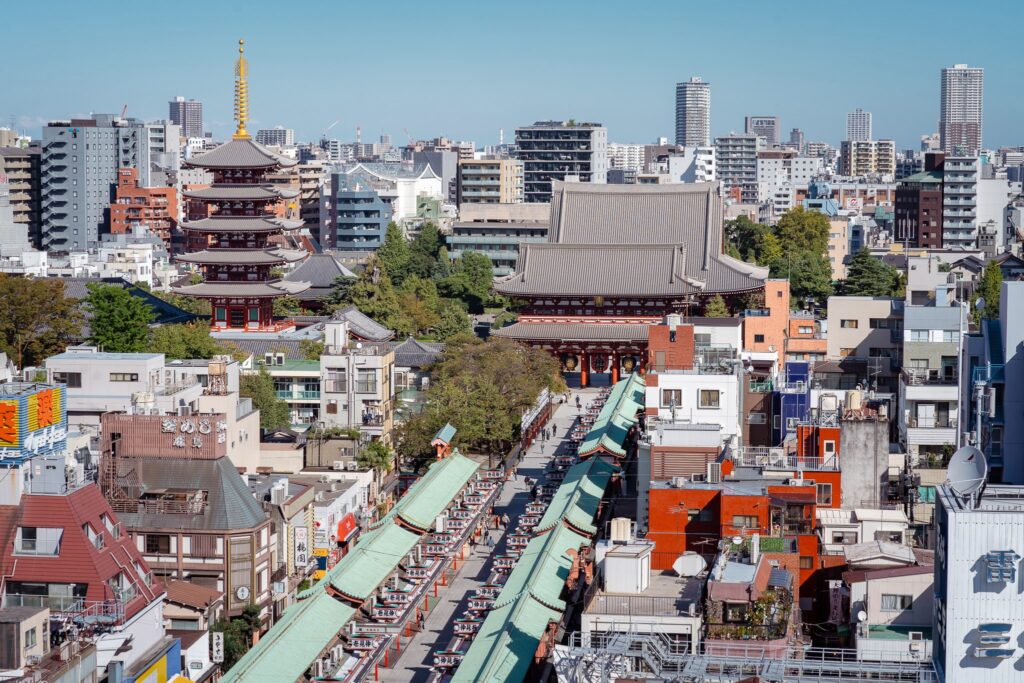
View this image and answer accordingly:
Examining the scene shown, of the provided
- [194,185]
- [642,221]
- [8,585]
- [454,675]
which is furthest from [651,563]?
[194,185]

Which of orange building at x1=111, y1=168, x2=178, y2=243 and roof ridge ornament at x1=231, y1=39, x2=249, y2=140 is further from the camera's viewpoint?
orange building at x1=111, y1=168, x2=178, y2=243

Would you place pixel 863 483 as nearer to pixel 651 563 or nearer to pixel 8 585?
pixel 651 563

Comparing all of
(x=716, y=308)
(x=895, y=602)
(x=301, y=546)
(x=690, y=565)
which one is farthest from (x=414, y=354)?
(x=895, y=602)

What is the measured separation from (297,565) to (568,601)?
7.76m

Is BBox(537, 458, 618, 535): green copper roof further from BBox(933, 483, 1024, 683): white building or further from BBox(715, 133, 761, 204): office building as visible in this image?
BBox(715, 133, 761, 204): office building

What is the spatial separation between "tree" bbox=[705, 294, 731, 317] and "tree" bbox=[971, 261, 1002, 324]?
13609 millimetres

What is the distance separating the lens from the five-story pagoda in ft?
253

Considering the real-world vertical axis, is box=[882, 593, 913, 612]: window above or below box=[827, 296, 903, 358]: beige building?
below

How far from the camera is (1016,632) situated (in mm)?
21828

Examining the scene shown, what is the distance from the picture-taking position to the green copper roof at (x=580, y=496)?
41.4 m

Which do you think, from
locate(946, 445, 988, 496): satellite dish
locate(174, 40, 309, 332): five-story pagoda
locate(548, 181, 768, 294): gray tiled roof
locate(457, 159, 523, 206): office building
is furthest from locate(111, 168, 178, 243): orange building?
locate(946, 445, 988, 496): satellite dish

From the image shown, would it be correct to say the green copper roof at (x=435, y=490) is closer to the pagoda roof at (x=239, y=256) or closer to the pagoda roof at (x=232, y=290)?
the pagoda roof at (x=232, y=290)

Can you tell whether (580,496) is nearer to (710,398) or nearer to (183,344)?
(710,398)

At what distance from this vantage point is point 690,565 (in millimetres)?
30031
